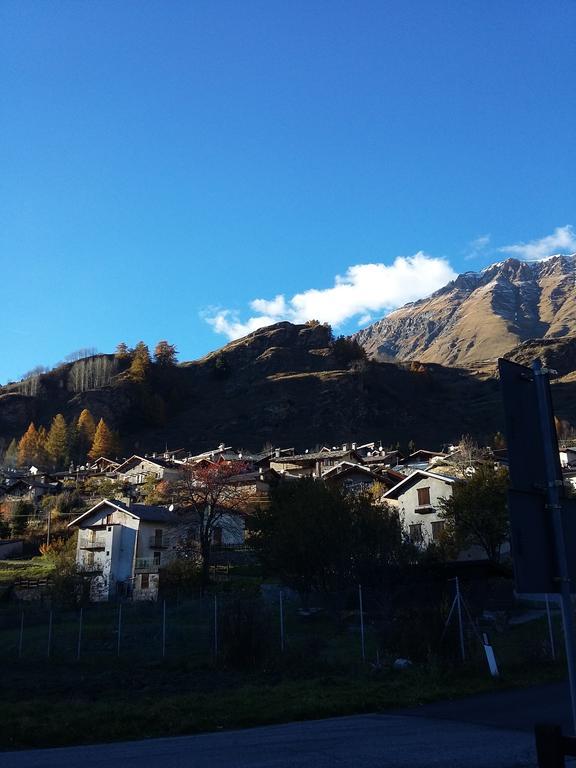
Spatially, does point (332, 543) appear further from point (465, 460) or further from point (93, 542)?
point (93, 542)

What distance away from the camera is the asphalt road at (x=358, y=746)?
8.34 meters

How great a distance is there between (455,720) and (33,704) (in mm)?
8490

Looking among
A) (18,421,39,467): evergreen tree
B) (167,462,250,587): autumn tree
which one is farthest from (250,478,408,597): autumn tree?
(18,421,39,467): evergreen tree

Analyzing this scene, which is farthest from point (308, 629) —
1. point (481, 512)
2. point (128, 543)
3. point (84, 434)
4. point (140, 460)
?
point (84, 434)

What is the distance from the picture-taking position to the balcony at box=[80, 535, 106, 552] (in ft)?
184

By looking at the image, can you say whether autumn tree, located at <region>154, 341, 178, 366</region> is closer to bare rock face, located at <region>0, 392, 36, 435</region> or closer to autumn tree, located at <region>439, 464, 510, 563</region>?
bare rock face, located at <region>0, 392, 36, 435</region>

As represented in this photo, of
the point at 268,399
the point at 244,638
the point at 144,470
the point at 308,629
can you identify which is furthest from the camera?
the point at 268,399

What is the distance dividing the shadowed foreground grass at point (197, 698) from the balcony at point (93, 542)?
3746 cm

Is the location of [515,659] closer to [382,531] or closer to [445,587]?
[445,587]

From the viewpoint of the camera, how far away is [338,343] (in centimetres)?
17450

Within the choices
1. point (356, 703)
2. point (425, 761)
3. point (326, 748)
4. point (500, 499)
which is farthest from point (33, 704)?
point (500, 499)

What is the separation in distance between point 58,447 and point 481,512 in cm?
10105

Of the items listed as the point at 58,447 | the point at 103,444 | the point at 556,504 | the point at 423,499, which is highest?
the point at 58,447

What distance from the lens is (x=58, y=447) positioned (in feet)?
417
